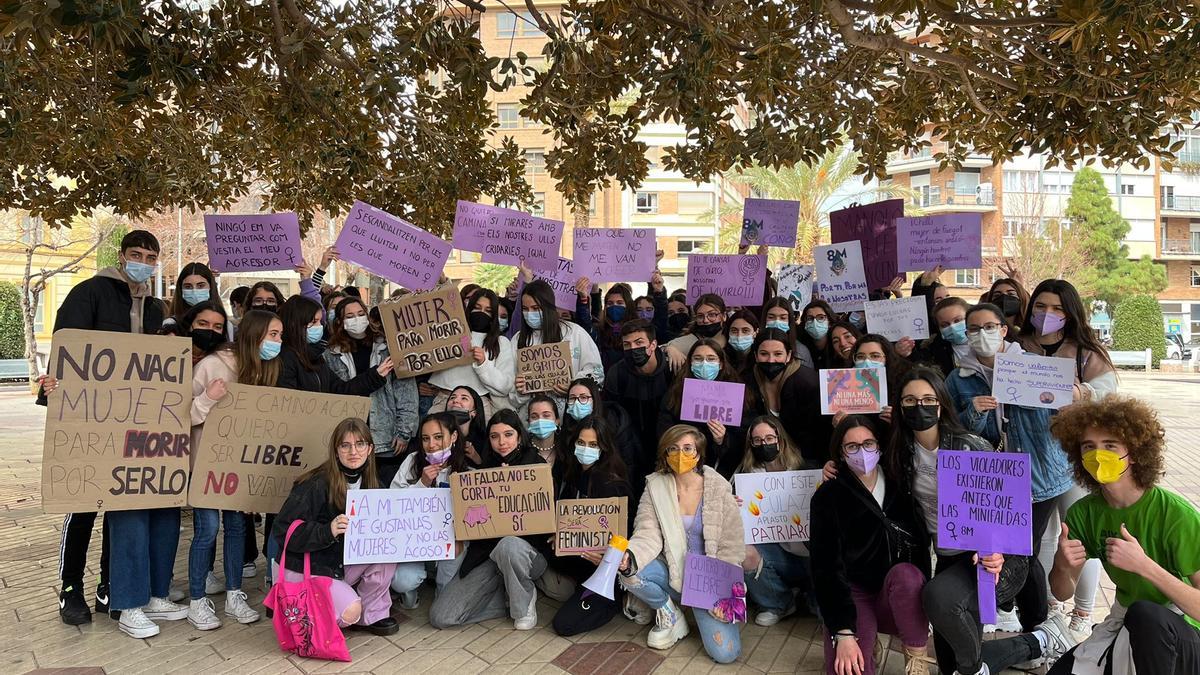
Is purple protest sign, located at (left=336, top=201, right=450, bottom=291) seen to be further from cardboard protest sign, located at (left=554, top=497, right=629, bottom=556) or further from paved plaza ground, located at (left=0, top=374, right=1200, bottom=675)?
cardboard protest sign, located at (left=554, top=497, right=629, bottom=556)

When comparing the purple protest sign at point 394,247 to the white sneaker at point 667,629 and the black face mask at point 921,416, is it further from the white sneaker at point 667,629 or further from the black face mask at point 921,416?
the black face mask at point 921,416

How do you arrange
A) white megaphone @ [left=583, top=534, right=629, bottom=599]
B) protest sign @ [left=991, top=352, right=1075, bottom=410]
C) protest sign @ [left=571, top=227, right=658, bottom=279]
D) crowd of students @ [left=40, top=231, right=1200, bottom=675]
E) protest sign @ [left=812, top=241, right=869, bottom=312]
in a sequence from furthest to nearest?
1. protest sign @ [left=571, top=227, right=658, bottom=279]
2. protest sign @ [left=812, top=241, right=869, bottom=312]
3. white megaphone @ [left=583, top=534, right=629, bottom=599]
4. protest sign @ [left=991, top=352, right=1075, bottom=410]
5. crowd of students @ [left=40, top=231, right=1200, bottom=675]

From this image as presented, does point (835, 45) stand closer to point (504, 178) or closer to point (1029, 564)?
point (504, 178)

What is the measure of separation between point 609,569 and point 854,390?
6.23ft

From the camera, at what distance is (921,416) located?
4.43 meters

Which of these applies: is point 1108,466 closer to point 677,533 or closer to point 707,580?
point 707,580

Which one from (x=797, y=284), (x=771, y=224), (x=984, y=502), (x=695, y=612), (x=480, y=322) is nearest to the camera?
(x=984, y=502)

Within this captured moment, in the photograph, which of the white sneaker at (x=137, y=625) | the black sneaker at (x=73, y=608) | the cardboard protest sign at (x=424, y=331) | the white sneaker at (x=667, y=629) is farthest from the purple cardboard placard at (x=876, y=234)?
the black sneaker at (x=73, y=608)

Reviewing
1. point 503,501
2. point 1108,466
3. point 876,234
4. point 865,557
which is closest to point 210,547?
point 503,501

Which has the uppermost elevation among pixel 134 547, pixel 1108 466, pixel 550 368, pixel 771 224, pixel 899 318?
pixel 771 224

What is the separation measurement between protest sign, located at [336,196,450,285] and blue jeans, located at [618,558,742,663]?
10.7 ft

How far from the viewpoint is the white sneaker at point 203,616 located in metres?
5.06

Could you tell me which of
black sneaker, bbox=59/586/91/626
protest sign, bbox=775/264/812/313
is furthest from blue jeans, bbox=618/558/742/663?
protest sign, bbox=775/264/812/313

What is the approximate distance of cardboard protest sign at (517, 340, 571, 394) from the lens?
595cm
